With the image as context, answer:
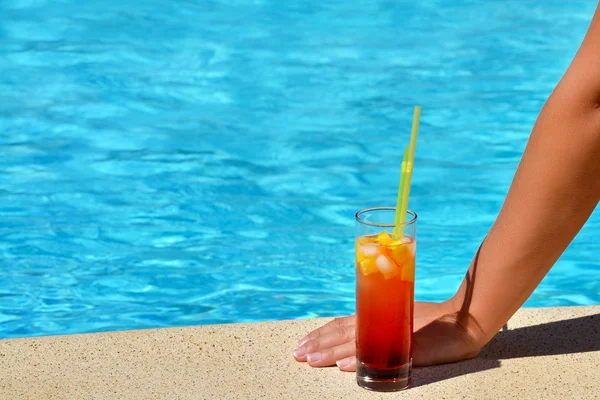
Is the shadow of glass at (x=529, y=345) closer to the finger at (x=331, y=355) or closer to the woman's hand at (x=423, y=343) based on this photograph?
the woman's hand at (x=423, y=343)

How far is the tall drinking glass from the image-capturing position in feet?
5.98

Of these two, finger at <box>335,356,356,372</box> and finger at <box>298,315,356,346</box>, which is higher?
finger at <box>298,315,356,346</box>

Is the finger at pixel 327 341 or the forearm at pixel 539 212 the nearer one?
the forearm at pixel 539 212

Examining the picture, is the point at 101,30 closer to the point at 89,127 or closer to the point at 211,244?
the point at 89,127

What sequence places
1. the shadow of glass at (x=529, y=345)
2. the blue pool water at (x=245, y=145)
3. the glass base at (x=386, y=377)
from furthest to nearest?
the blue pool water at (x=245, y=145)
the shadow of glass at (x=529, y=345)
the glass base at (x=386, y=377)

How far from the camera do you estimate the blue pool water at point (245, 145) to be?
348cm

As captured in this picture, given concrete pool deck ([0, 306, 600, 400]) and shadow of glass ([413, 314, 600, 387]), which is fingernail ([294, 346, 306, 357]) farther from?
shadow of glass ([413, 314, 600, 387])

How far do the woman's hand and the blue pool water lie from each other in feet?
3.66

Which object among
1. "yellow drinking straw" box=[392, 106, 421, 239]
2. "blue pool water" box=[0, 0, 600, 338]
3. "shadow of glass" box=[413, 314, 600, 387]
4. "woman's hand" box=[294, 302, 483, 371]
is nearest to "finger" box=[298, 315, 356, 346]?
"woman's hand" box=[294, 302, 483, 371]

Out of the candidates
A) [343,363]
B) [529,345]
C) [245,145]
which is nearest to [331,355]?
[343,363]

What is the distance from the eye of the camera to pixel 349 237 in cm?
384

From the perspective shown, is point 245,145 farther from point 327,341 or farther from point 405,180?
point 405,180

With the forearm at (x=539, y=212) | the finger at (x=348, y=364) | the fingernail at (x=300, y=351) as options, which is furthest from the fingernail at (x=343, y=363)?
the forearm at (x=539, y=212)

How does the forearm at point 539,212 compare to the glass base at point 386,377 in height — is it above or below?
above
